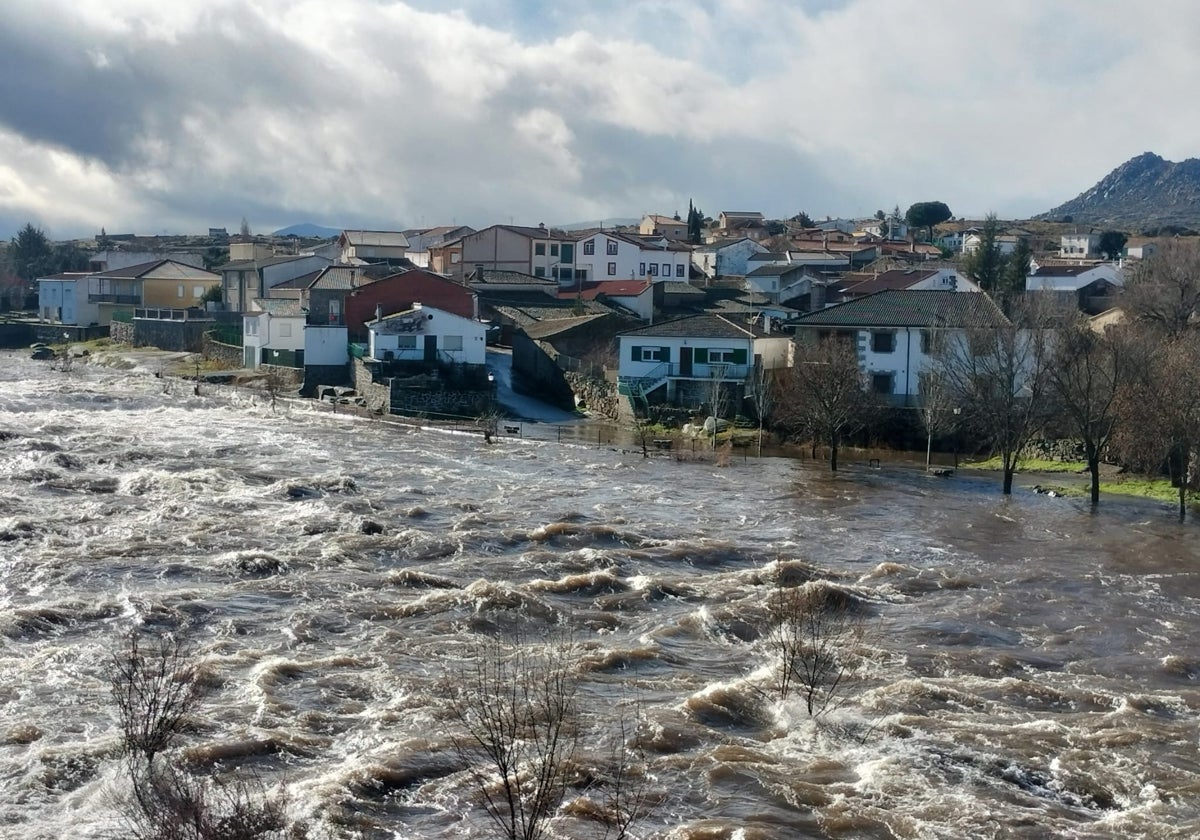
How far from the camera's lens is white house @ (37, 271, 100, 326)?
238ft

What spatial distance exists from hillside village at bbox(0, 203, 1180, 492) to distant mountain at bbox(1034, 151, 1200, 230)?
78.0m

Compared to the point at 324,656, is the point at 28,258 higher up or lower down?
higher up

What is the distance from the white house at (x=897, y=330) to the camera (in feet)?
126

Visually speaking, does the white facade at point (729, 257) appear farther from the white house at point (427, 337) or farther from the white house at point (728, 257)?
the white house at point (427, 337)

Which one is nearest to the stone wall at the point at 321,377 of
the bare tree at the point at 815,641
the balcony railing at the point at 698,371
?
the balcony railing at the point at 698,371

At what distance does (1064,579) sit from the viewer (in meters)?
21.1

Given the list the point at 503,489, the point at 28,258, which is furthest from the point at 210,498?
the point at 28,258

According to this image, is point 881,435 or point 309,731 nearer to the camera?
point 309,731

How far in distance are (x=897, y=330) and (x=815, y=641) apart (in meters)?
25.2

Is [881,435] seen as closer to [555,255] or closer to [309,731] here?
[309,731]

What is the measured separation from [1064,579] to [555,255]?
4964 centimetres

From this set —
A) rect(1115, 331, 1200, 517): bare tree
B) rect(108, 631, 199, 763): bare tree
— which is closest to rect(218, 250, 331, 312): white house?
rect(1115, 331, 1200, 517): bare tree

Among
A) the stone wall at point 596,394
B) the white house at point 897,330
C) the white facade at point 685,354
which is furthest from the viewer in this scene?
the stone wall at point 596,394

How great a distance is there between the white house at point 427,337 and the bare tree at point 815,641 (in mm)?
25984
